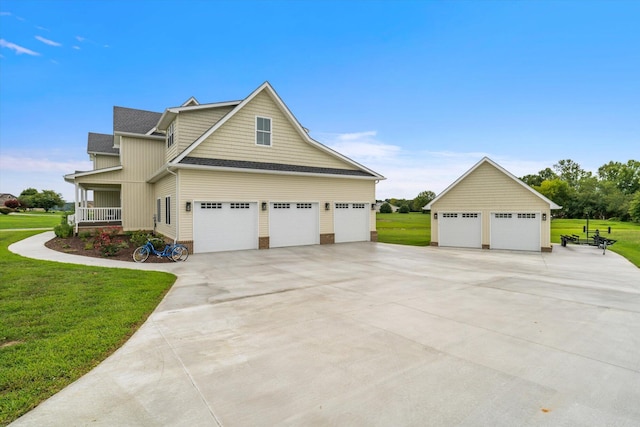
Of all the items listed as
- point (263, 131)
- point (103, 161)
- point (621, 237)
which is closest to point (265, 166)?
point (263, 131)

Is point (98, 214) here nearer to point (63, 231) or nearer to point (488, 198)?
point (63, 231)

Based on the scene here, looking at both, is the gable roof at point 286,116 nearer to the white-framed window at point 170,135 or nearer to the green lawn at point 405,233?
the white-framed window at point 170,135

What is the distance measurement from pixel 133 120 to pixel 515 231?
79.0 feet

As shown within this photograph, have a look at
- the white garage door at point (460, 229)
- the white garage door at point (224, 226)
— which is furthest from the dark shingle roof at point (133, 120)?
the white garage door at point (460, 229)

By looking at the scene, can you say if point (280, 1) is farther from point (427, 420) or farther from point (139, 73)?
point (427, 420)

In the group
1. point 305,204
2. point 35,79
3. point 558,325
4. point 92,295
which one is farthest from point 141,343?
point 35,79

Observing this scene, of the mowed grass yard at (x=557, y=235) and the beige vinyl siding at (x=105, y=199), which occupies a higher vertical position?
the beige vinyl siding at (x=105, y=199)

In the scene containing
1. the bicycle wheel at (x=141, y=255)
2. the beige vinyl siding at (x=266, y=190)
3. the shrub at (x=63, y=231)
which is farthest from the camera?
the shrub at (x=63, y=231)

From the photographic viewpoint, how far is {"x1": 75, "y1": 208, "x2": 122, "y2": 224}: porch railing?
18.8 meters

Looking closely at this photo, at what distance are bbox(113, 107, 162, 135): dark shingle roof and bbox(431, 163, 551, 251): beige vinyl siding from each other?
19.0m

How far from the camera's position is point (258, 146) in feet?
52.8

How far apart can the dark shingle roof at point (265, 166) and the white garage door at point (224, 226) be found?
1.80 meters

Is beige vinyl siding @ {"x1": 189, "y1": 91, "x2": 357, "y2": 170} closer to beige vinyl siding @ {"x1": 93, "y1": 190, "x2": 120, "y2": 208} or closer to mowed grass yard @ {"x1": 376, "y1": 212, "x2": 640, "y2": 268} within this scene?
mowed grass yard @ {"x1": 376, "y1": 212, "x2": 640, "y2": 268}

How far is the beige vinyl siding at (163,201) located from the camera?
14.3 meters
